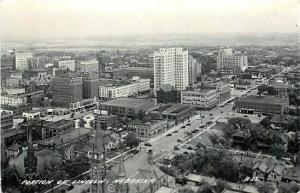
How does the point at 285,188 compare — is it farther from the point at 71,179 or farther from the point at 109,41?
the point at 109,41

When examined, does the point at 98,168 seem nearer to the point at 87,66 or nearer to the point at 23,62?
the point at 23,62

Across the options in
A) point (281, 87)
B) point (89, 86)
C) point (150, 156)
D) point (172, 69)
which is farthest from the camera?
point (172, 69)

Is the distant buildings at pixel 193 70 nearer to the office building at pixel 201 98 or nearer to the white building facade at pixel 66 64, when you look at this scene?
the office building at pixel 201 98

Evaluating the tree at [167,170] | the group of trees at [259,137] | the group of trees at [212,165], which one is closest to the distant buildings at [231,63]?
the group of trees at [259,137]

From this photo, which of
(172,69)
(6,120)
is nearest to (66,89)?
(6,120)

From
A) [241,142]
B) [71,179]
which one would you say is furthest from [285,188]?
[71,179]

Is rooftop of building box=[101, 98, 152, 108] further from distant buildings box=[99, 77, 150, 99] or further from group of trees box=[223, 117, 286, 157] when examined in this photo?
group of trees box=[223, 117, 286, 157]

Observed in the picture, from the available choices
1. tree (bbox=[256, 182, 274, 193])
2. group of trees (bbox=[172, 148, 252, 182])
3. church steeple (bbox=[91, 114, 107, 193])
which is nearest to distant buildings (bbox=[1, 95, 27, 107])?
group of trees (bbox=[172, 148, 252, 182])
